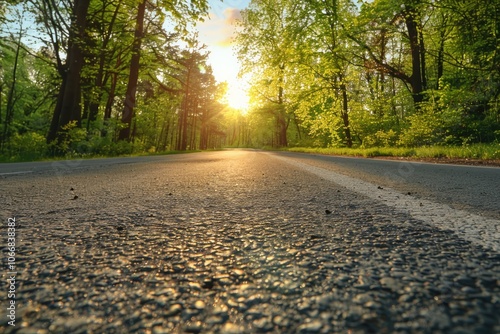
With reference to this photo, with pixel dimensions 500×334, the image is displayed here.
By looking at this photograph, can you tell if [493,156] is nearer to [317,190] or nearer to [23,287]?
[317,190]

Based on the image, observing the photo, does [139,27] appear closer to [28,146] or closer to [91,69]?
[91,69]

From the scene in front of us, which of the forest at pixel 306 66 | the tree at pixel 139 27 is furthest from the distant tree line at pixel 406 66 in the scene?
the tree at pixel 139 27

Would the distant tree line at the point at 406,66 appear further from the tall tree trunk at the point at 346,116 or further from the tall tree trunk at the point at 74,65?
the tall tree trunk at the point at 74,65

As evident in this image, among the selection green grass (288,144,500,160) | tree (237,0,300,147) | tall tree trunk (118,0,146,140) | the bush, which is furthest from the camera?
tree (237,0,300,147)

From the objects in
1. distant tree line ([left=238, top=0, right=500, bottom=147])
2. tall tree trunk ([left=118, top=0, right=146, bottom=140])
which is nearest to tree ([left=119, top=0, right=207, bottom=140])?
tall tree trunk ([left=118, top=0, right=146, bottom=140])

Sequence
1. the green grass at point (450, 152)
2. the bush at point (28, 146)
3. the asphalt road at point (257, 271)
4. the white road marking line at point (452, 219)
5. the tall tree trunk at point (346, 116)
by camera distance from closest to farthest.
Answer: the asphalt road at point (257, 271) < the white road marking line at point (452, 219) < the green grass at point (450, 152) < the bush at point (28, 146) < the tall tree trunk at point (346, 116)

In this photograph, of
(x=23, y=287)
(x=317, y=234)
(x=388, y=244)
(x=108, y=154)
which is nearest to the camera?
(x=23, y=287)

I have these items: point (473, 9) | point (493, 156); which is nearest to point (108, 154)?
point (493, 156)

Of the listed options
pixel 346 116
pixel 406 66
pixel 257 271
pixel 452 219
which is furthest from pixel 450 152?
pixel 406 66

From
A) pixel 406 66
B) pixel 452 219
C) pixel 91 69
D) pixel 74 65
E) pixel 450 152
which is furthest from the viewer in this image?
pixel 406 66

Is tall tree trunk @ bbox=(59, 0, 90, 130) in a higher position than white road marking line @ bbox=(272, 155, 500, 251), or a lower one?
higher

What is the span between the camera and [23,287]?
0.83 m

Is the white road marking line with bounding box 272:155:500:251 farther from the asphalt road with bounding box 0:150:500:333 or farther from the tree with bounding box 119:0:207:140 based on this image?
the tree with bounding box 119:0:207:140

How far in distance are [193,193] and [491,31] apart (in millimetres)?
14168
